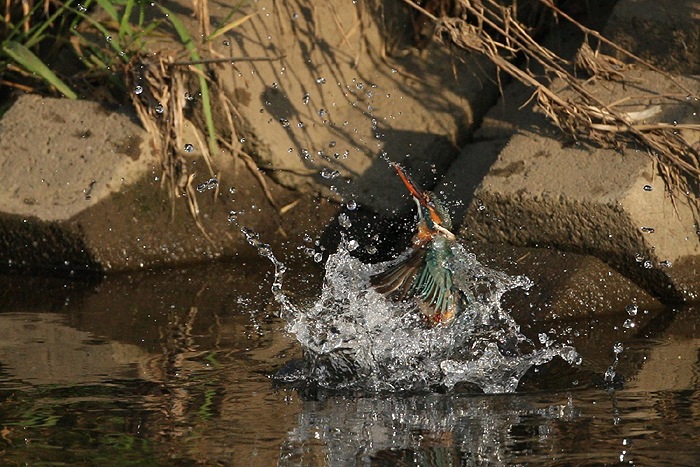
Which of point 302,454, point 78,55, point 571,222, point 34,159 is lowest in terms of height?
point 302,454

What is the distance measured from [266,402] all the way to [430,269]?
30.7 inches

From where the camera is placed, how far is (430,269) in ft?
13.2

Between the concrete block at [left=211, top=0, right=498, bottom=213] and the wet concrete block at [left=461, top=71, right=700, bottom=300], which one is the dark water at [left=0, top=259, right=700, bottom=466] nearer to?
the wet concrete block at [left=461, top=71, right=700, bottom=300]

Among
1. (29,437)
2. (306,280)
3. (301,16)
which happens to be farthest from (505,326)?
(301,16)

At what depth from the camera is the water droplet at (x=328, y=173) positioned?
5471mm

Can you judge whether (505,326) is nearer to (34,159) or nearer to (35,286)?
(35,286)

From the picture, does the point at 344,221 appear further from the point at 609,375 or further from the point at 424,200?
the point at 609,375

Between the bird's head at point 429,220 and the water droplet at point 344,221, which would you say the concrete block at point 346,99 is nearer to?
the water droplet at point 344,221

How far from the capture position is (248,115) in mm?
5500

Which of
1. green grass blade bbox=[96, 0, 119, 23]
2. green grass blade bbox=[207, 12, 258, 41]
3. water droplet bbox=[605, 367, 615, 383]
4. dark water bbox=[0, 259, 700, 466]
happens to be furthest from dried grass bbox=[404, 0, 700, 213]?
green grass blade bbox=[96, 0, 119, 23]

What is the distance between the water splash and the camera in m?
3.77

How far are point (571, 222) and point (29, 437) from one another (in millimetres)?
2390

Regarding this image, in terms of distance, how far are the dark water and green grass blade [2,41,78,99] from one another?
118cm

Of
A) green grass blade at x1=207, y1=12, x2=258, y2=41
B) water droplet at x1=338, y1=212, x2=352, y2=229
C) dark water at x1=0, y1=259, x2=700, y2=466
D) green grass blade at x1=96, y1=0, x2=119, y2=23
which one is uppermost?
green grass blade at x1=96, y1=0, x2=119, y2=23
